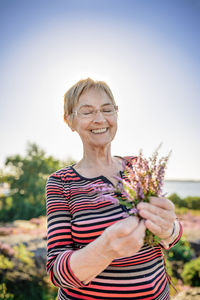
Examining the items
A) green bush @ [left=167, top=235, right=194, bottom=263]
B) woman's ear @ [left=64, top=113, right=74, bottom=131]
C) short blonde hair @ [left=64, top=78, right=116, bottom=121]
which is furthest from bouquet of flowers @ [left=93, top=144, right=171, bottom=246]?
green bush @ [left=167, top=235, right=194, bottom=263]

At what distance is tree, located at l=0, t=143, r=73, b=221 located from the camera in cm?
1178

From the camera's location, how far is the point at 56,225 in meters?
1.70

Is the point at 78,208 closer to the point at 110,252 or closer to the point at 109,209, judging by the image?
the point at 109,209

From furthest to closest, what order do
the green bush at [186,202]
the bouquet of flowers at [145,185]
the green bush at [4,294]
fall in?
the green bush at [186,202] < the green bush at [4,294] < the bouquet of flowers at [145,185]

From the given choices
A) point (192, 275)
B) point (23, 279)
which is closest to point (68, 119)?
point (23, 279)

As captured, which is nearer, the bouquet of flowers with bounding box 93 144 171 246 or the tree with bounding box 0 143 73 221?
the bouquet of flowers with bounding box 93 144 171 246

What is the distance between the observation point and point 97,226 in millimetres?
1730

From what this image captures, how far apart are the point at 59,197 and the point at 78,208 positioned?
190mm

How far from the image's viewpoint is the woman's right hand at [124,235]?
1147 millimetres

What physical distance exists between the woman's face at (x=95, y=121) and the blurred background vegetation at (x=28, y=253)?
350 centimetres

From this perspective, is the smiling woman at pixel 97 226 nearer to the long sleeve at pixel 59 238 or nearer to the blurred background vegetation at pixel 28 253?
the long sleeve at pixel 59 238

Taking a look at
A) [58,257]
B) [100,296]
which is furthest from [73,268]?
[100,296]

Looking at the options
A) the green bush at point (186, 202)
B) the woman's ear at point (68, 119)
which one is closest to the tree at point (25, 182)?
the woman's ear at point (68, 119)

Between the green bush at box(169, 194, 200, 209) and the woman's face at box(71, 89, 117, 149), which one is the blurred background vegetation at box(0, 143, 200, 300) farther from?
the green bush at box(169, 194, 200, 209)
